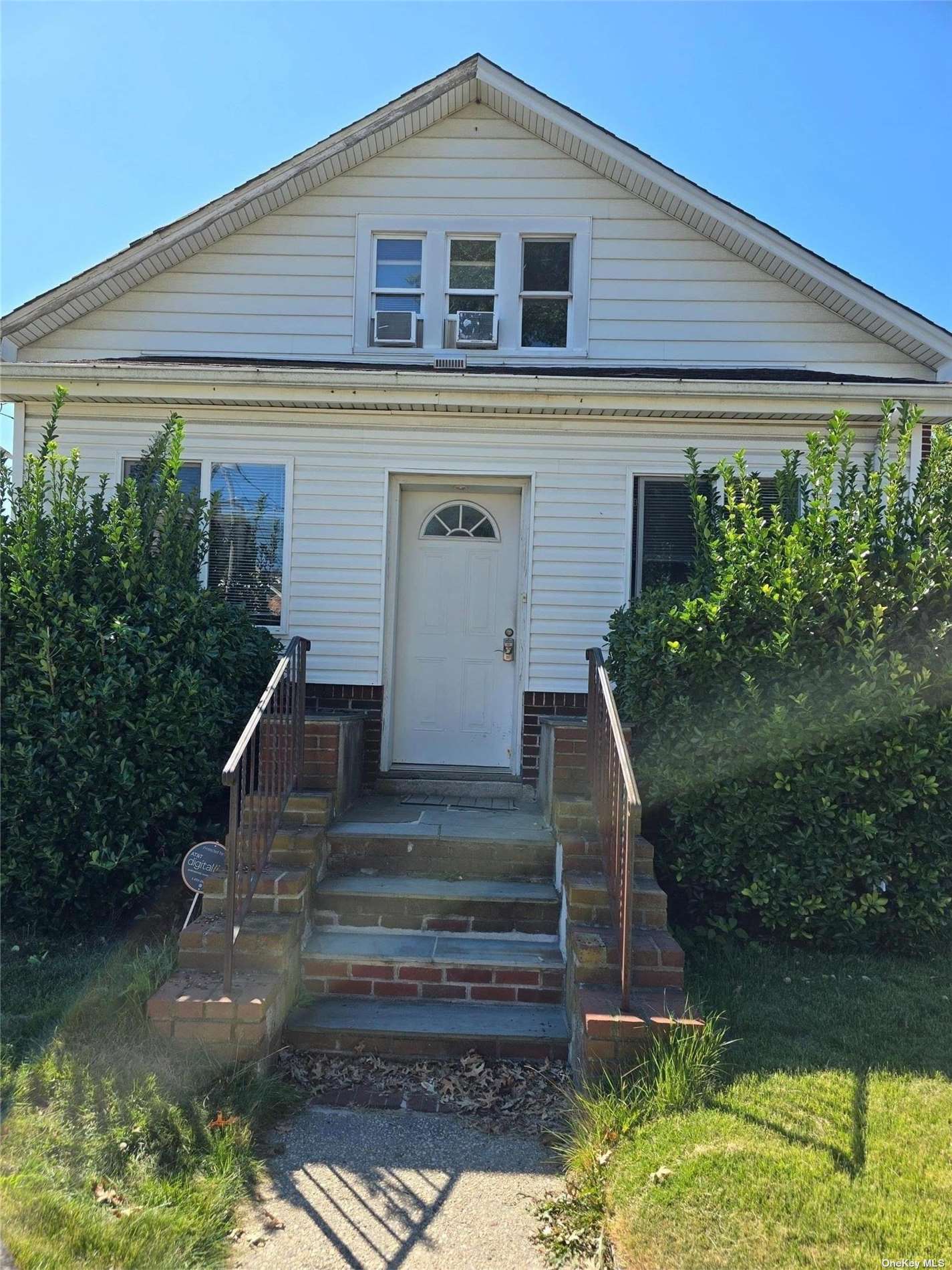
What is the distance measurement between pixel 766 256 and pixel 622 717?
436 centimetres

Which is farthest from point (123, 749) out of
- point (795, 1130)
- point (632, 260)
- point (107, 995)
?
point (632, 260)

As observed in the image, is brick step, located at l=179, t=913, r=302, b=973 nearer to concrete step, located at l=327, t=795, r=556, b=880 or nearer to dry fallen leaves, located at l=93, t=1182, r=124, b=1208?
concrete step, located at l=327, t=795, r=556, b=880

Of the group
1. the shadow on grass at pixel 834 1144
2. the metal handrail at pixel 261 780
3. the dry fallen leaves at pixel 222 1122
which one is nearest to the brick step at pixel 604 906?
the shadow on grass at pixel 834 1144

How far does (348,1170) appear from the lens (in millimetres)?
3023

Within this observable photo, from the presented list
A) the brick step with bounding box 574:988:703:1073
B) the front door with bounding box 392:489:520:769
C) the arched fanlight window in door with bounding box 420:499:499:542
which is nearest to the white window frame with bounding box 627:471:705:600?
the front door with bounding box 392:489:520:769

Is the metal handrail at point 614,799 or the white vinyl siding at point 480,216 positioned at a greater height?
the white vinyl siding at point 480,216

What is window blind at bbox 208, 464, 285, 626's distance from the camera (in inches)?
260

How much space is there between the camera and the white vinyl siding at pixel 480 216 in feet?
23.4

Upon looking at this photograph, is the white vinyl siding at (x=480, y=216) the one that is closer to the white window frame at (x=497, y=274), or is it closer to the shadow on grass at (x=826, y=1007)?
the white window frame at (x=497, y=274)

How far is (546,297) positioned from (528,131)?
1459 mm

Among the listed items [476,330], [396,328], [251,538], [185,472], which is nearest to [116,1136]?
[251,538]

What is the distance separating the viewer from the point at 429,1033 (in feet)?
12.4

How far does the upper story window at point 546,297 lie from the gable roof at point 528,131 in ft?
2.43

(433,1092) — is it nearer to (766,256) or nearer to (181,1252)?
(181,1252)
